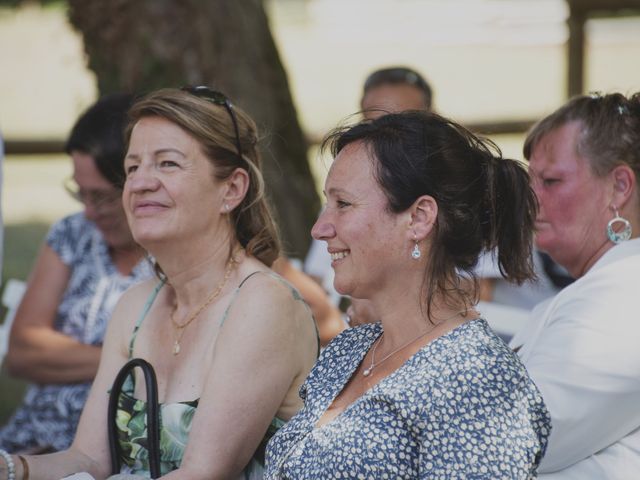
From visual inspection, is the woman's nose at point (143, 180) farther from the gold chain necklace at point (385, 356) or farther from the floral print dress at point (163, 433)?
the gold chain necklace at point (385, 356)

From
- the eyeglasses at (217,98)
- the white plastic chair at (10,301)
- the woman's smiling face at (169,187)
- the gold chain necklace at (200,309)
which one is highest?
the eyeglasses at (217,98)

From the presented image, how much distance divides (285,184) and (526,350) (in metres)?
3.25

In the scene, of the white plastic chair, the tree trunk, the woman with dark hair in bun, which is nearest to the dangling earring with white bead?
the woman with dark hair in bun

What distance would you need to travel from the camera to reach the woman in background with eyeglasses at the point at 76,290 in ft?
13.2

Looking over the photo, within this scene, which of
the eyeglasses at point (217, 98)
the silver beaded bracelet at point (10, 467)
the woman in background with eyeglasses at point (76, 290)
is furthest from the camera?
the woman in background with eyeglasses at point (76, 290)

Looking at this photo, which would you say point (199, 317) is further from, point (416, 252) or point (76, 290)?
point (76, 290)

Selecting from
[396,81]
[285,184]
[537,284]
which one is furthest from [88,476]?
[285,184]

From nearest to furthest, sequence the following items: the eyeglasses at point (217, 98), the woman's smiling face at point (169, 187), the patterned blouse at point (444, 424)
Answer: the patterned blouse at point (444, 424) < the woman's smiling face at point (169, 187) < the eyeglasses at point (217, 98)

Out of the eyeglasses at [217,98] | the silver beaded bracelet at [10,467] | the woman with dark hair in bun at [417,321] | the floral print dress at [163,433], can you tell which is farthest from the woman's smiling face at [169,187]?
the silver beaded bracelet at [10,467]

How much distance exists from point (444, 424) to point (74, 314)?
90.5 inches

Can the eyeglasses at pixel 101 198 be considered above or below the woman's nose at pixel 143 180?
below

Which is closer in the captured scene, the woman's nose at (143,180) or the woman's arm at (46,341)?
Answer: the woman's nose at (143,180)

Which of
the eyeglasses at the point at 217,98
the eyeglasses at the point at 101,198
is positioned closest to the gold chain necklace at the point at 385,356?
the eyeglasses at the point at 217,98

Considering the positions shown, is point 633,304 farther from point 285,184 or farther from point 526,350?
point 285,184
